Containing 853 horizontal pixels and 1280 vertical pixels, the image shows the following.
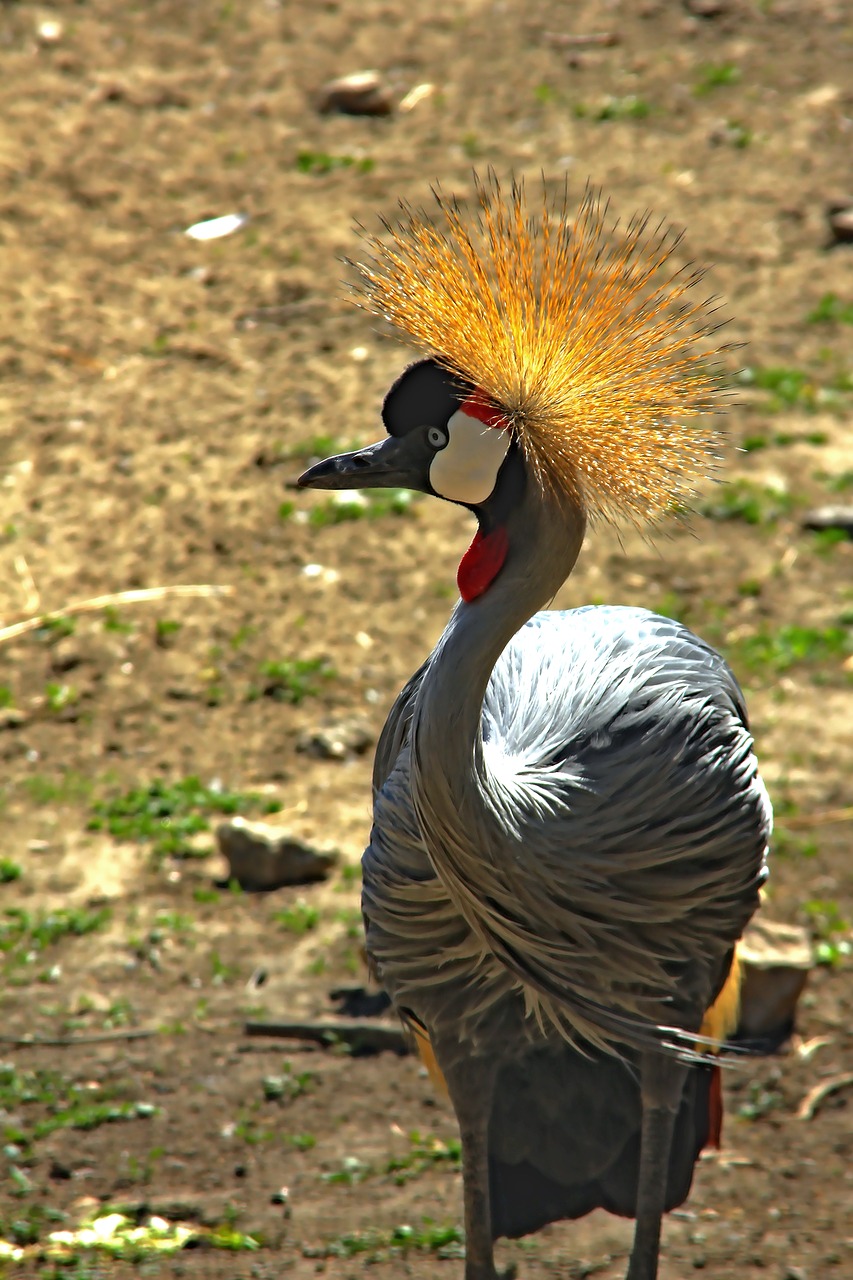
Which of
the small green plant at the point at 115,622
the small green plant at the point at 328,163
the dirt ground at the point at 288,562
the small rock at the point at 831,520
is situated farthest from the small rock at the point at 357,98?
the small green plant at the point at 115,622

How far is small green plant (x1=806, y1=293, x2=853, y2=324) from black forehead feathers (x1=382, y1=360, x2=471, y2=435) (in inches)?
184

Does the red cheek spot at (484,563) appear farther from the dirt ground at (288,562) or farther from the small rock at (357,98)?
the small rock at (357,98)

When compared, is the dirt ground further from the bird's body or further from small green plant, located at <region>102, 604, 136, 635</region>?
the bird's body

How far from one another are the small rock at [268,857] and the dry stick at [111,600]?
49.7 inches

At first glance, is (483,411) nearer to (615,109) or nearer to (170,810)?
(170,810)

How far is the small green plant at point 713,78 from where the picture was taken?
8656 mm

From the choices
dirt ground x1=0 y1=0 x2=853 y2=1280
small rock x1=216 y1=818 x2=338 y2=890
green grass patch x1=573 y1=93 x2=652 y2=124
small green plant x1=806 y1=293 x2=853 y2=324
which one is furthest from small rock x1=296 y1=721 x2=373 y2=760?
green grass patch x1=573 y1=93 x2=652 y2=124

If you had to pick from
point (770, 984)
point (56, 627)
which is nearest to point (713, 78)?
point (56, 627)

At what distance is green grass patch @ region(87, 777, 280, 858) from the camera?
473 cm

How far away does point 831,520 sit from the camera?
595 centimetres

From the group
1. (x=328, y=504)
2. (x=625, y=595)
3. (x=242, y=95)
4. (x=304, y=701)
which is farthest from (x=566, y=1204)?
(x=242, y=95)

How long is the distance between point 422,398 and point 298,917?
215cm

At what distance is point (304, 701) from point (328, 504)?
1063 mm

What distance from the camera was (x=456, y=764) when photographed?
2.57 metres
